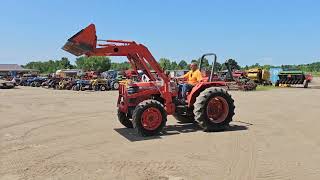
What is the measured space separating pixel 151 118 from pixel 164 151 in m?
2.00

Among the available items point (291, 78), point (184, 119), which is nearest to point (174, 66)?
point (291, 78)

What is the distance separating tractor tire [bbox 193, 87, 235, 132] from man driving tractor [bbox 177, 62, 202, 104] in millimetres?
606

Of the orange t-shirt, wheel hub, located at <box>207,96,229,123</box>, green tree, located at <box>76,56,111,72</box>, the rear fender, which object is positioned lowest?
wheel hub, located at <box>207,96,229,123</box>

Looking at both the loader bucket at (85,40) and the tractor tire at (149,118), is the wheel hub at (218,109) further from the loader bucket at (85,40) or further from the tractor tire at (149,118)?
the loader bucket at (85,40)

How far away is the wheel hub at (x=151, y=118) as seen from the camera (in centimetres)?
1027

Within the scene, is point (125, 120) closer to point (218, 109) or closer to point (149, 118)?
point (149, 118)

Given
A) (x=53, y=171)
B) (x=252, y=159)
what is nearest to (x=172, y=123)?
(x=252, y=159)

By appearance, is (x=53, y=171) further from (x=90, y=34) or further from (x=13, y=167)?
(x=90, y=34)

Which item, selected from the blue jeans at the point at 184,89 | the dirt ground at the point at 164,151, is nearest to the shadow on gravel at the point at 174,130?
the dirt ground at the point at 164,151

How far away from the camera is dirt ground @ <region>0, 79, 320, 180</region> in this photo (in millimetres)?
6801

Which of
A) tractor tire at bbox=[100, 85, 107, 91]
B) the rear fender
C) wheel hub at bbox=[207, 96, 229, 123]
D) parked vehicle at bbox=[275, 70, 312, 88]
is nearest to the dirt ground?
wheel hub at bbox=[207, 96, 229, 123]

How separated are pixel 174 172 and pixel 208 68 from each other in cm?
583

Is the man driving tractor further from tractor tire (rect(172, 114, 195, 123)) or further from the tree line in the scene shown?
the tree line

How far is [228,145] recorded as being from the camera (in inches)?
353
